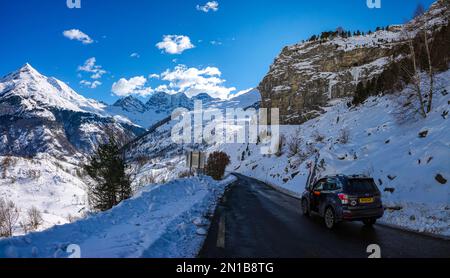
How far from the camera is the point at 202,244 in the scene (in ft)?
A: 27.2

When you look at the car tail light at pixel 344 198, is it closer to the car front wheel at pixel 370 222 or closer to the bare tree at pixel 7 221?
the car front wheel at pixel 370 222

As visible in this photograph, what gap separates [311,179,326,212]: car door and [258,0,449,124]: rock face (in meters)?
115

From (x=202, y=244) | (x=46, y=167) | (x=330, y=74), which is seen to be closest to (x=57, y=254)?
(x=202, y=244)

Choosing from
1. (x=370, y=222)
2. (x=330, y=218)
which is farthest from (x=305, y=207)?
(x=370, y=222)

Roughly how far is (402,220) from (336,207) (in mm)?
3110

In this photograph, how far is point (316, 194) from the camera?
41.6 ft

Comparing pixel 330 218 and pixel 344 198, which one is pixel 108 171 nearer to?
pixel 330 218

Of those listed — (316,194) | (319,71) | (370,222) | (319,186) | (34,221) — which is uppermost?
(319,71)

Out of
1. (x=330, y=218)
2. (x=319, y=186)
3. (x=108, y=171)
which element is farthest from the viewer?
(x=108, y=171)

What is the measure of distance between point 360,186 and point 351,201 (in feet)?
2.30

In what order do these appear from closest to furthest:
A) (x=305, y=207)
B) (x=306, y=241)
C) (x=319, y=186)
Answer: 1. (x=306, y=241)
2. (x=319, y=186)
3. (x=305, y=207)

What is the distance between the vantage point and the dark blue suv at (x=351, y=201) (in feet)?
34.7

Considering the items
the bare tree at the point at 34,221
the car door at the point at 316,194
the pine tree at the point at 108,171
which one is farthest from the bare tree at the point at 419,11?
the bare tree at the point at 34,221

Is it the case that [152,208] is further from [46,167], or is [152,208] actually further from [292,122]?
[292,122]
